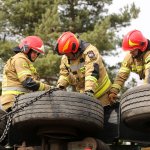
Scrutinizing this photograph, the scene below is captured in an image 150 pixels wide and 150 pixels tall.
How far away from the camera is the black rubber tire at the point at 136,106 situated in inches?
167

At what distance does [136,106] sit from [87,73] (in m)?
1.24

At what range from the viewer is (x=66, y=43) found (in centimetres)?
567

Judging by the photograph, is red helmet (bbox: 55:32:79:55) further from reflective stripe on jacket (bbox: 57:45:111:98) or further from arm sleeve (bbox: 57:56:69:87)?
arm sleeve (bbox: 57:56:69:87)

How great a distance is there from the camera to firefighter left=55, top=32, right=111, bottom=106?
18.0ft

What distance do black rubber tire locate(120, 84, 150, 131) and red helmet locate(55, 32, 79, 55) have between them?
1345mm

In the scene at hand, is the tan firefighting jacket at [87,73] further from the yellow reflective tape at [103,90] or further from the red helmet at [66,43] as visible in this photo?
the red helmet at [66,43]

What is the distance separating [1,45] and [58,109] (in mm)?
17525

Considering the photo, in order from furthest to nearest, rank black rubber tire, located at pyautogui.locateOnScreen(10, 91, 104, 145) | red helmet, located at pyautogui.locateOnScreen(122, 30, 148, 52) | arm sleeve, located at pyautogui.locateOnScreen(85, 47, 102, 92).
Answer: red helmet, located at pyautogui.locateOnScreen(122, 30, 148, 52) → arm sleeve, located at pyautogui.locateOnScreen(85, 47, 102, 92) → black rubber tire, located at pyautogui.locateOnScreen(10, 91, 104, 145)

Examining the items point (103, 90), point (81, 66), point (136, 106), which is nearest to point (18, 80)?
point (81, 66)

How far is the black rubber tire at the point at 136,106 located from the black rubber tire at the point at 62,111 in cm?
31

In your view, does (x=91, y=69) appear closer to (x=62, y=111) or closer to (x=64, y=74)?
(x=64, y=74)

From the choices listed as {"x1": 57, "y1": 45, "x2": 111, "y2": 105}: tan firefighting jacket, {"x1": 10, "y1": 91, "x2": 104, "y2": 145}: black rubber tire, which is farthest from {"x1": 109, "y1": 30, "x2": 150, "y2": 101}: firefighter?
{"x1": 10, "y1": 91, "x2": 104, "y2": 145}: black rubber tire

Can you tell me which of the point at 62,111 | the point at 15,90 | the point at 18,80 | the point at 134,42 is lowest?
the point at 62,111

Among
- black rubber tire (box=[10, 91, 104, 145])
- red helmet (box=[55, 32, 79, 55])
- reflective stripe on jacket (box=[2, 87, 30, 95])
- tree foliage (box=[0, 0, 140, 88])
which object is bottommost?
black rubber tire (box=[10, 91, 104, 145])
